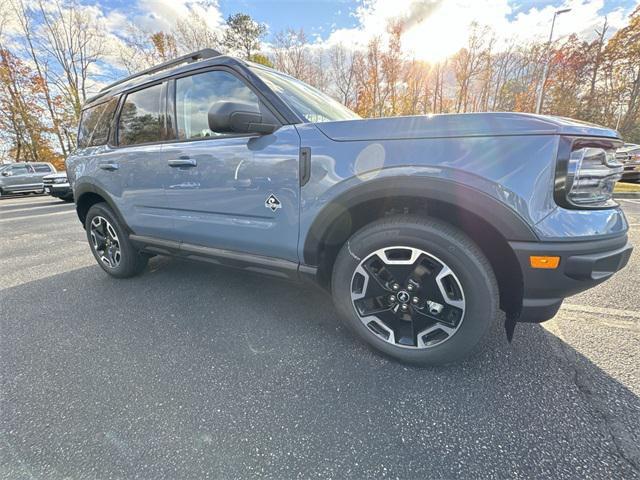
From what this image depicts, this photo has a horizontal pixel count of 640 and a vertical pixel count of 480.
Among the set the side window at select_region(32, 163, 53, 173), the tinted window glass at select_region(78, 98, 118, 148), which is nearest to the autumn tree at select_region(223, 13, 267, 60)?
the side window at select_region(32, 163, 53, 173)

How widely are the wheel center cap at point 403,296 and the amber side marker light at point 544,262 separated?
0.63m

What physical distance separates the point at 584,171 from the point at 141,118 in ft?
10.9

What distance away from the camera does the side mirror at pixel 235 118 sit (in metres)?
1.75

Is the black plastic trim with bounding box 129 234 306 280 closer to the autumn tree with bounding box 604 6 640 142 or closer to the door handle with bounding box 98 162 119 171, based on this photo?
the door handle with bounding box 98 162 119 171

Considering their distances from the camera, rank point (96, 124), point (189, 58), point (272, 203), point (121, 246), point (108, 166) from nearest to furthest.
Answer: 1. point (272, 203)
2. point (189, 58)
3. point (108, 166)
4. point (121, 246)
5. point (96, 124)

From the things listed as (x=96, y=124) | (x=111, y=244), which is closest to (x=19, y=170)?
(x=96, y=124)

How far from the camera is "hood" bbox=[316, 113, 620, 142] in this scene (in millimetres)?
1345

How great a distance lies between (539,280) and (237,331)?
6.36 ft

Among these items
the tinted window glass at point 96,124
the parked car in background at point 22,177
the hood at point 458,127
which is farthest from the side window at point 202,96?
the parked car in background at point 22,177

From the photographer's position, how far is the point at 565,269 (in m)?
1.38

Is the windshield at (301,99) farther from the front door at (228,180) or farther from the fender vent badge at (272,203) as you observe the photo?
the fender vent badge at (272,203)

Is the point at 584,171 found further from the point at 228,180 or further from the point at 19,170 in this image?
the point at 19,170

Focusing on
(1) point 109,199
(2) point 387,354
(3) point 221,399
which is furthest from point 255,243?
(1) point 109,199

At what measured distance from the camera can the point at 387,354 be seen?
6.01ft
